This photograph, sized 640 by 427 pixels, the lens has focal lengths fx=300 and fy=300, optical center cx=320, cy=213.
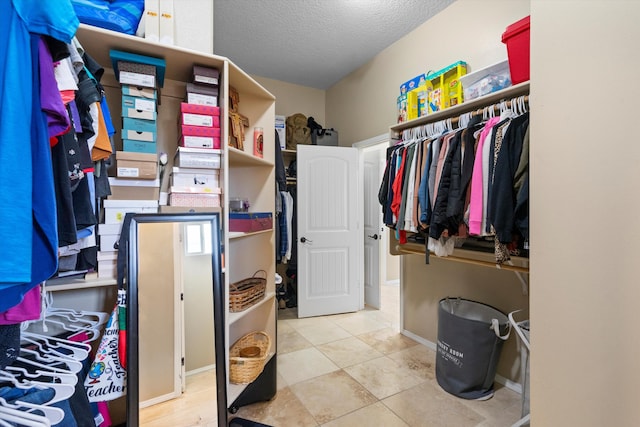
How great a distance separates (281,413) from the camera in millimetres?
1806

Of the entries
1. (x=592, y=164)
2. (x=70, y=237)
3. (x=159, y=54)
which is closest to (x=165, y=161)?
(x=159, y=54)

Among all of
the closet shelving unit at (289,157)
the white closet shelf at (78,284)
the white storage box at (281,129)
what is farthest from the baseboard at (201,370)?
the white storage box at (281,129)

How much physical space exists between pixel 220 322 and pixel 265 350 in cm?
53

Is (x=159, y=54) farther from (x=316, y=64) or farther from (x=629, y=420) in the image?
(x=316, y=64)

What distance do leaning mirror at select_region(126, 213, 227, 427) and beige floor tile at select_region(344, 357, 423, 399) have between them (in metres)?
1.09

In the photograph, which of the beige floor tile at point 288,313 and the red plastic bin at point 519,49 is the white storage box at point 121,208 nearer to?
the red plastic bin at point 519,49

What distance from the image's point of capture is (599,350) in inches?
32.8

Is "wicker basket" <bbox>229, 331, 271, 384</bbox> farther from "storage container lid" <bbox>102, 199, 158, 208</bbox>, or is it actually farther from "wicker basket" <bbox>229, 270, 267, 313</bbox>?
"storage container lid" <bbox>102, 199, 158, 208</bbox>

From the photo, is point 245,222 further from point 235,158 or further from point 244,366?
point 244,366

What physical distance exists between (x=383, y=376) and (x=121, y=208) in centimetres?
202

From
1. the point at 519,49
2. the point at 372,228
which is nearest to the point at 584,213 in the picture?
the point at 519,49

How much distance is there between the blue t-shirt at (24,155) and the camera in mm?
573

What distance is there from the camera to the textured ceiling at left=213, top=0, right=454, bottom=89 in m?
2.50

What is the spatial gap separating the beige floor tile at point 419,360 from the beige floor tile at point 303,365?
0.56 metres
